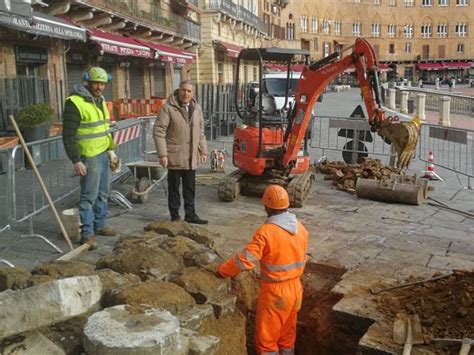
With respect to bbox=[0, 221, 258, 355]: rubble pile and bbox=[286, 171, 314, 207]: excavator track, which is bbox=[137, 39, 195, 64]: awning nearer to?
bbox=[286, 171, 314, 207]: excavator track

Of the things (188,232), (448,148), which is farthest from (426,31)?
(188,232)

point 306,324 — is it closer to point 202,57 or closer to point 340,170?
point 340,170

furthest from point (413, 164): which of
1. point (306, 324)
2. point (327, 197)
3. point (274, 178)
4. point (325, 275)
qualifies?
point (306, 324)

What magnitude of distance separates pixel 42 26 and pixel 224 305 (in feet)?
30.4

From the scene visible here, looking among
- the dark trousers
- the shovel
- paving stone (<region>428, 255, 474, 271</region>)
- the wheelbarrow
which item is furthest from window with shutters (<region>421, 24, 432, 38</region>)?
the shovel

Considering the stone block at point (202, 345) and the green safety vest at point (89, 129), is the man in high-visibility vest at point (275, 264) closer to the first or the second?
the stone block at point (202, 345)

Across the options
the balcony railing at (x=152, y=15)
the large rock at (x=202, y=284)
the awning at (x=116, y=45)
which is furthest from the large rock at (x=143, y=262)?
the balcony railing at (x=152, y=15)

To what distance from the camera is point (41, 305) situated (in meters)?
3.37

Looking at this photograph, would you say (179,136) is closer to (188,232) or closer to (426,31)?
(188,232)

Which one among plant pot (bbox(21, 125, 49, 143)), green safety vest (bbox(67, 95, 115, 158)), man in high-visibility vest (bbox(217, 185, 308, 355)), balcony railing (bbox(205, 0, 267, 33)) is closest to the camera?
man in high-visibility vest (bbox(217, 185, 308, 355))

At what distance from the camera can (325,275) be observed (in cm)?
574

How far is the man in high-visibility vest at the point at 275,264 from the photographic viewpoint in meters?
4.09

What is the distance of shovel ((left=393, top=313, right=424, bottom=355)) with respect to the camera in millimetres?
3848

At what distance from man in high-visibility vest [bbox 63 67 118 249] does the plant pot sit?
497 cm
